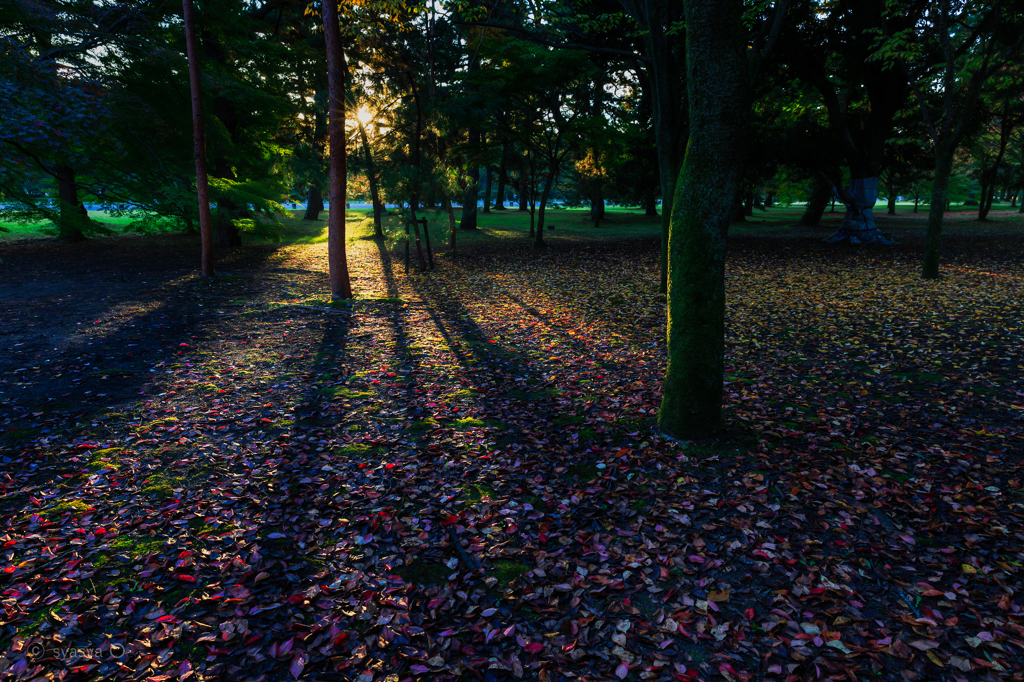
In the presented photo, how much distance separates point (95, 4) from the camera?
1702 centimetres

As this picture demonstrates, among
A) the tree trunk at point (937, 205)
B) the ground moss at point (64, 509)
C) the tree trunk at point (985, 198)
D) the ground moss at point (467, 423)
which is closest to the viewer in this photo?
the ground moss at point (64, 509)

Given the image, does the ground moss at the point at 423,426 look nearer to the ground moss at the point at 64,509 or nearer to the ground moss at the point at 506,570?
the ground moss at the point at 506,570

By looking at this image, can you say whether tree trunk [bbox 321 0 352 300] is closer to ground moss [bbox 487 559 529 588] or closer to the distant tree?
ground moss [bbox 487 559 529 588]

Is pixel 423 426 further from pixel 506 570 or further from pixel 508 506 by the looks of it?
pixel 506 570

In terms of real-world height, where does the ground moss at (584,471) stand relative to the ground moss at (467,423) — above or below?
below

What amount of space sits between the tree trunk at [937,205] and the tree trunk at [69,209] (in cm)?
2421

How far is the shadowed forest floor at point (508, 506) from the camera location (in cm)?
354

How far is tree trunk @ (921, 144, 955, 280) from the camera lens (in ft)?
44.0

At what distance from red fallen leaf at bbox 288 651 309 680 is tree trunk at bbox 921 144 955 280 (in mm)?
16895

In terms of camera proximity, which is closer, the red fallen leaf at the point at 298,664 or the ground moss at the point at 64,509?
the red fallen leaf at the point at 298,664

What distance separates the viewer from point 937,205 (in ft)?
45.2

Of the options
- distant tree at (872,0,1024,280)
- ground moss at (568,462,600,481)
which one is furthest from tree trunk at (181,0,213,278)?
distant tree at (872,0,1024,280)

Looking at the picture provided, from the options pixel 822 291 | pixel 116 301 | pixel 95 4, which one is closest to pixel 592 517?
pixel 822 291

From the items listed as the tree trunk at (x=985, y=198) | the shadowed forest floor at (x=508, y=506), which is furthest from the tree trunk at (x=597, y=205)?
the shadowed forest floor at (x=508, y=506)
